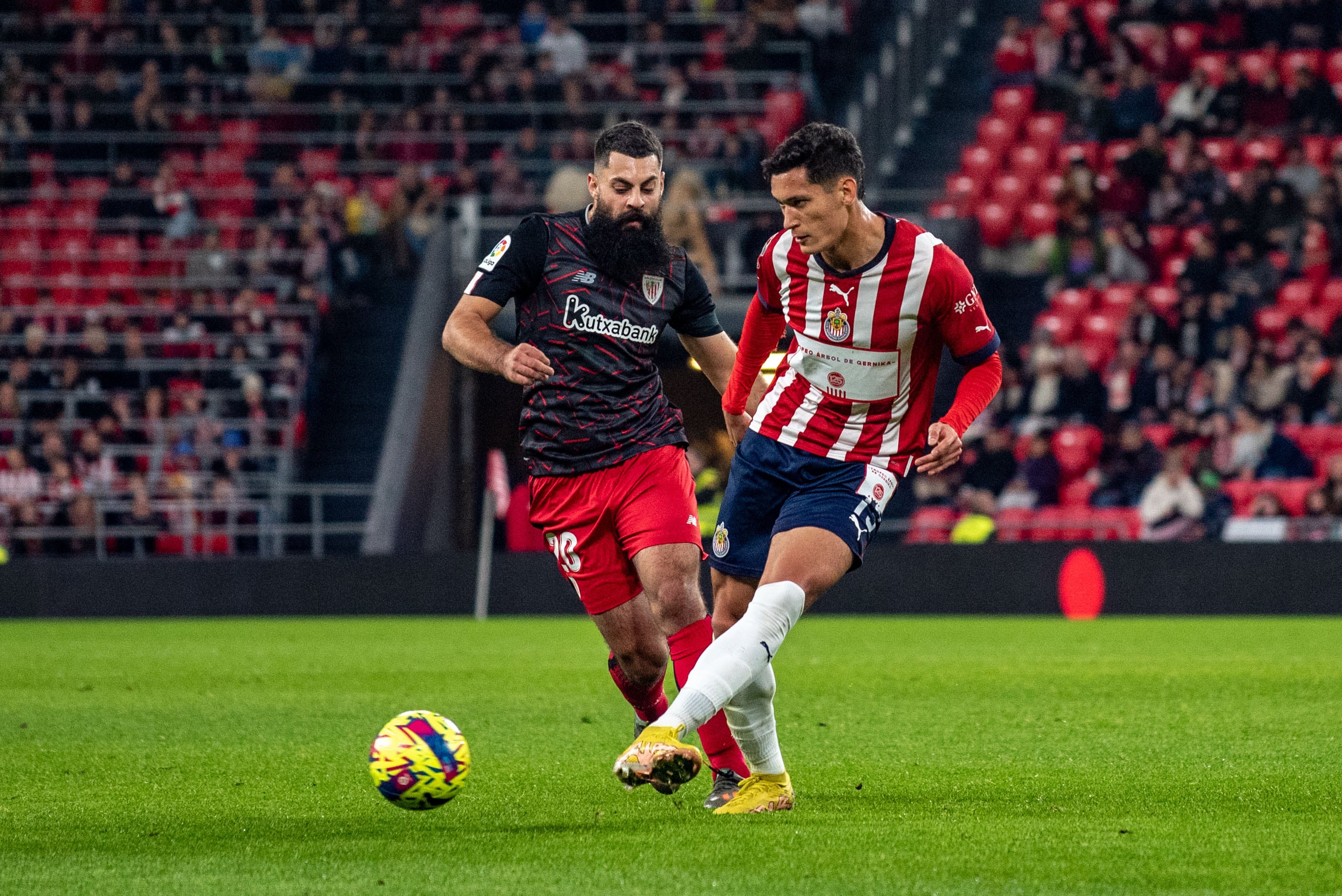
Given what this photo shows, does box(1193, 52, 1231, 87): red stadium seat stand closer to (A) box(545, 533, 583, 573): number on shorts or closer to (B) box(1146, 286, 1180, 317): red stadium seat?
(B) box(1146, 286, 1180, 317): red stadium seat

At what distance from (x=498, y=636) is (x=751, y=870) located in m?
10.7

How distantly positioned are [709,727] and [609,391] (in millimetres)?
1196

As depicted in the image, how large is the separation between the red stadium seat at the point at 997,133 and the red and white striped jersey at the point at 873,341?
16857mm

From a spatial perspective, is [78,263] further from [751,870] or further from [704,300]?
[751,870]

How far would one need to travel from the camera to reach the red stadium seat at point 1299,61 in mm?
21375

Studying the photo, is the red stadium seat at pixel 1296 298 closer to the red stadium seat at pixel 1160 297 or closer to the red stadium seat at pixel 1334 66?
the red stadium seat at pixel 1160 297

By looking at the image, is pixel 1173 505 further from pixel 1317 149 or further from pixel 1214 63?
pixel 1214 63

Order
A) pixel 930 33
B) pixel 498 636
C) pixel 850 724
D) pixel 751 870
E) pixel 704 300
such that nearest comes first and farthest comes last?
pixel 751 870, pixel 704 300, pixel 850 724, pixel 498 636, pixel 930 33

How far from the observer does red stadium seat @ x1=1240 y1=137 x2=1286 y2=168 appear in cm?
2056

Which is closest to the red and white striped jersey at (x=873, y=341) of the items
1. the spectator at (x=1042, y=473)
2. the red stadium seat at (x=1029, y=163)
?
the spectator at (x=1042, y=473)

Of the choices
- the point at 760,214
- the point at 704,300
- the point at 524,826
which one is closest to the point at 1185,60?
the point at 760,214

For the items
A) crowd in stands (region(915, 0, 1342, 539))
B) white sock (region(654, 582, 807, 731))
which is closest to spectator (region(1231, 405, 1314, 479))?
crowd in stands (region(915, 0, 1342, 539))

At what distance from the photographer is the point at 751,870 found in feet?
16.0

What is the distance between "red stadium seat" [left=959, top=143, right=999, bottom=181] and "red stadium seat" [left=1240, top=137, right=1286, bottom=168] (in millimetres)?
2920
